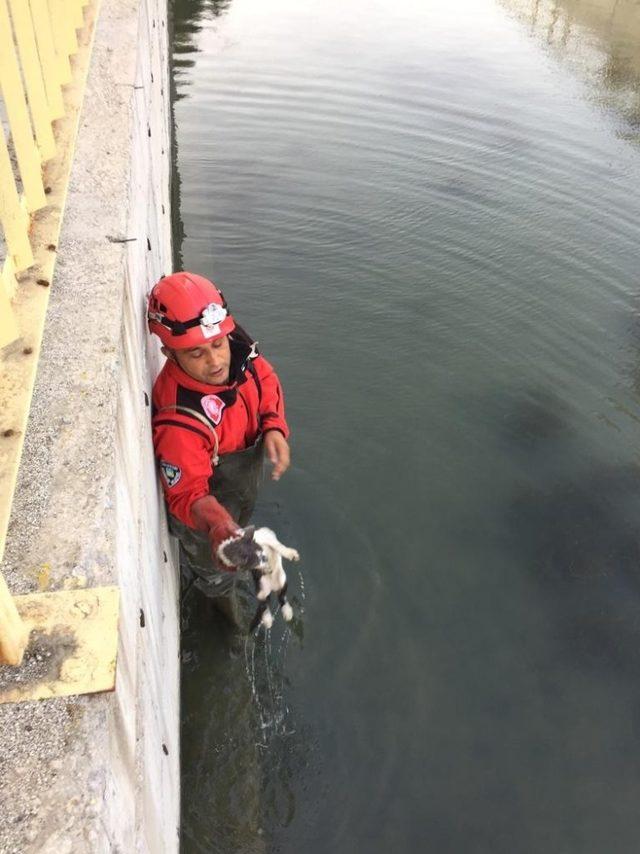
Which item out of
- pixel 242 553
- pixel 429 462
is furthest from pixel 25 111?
pixel 429 462

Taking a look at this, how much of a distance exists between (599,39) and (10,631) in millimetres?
18106

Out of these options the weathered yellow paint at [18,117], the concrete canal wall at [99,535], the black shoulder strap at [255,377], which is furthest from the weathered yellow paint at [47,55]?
the black shoulder strap at [255,377]

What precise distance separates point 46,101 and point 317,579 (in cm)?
330

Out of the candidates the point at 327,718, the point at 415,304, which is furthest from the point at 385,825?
the point at 415,304

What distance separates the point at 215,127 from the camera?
11.3 metres

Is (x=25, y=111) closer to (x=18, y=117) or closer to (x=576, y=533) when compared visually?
(x=18, y=117)

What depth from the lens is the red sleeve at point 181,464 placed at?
3090mm

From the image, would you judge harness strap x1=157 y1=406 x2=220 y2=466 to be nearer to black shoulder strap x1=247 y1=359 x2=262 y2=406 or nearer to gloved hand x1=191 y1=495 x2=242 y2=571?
gloved hand x1=191 y1=495 x2=242 y2=571

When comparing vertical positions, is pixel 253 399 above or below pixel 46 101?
below

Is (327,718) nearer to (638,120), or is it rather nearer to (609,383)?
(609,383)

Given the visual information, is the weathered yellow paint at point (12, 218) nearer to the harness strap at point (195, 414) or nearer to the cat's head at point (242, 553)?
the harness strap at point (195, 414)

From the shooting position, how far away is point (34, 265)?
2.54 metres

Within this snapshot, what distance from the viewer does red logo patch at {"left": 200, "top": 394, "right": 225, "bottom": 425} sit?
328 cm

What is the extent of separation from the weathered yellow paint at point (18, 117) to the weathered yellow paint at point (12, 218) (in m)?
0.25
